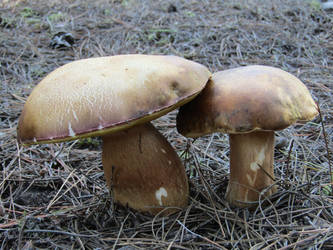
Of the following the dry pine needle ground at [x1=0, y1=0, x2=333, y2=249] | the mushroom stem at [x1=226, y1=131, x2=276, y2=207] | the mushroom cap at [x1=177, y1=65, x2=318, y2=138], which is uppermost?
the mushroom cap at [x1=177, y1=65, x2=318, y2=138]

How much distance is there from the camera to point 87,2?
5.49 m

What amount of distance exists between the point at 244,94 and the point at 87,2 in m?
4.96

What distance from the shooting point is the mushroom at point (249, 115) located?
1232 millimetres

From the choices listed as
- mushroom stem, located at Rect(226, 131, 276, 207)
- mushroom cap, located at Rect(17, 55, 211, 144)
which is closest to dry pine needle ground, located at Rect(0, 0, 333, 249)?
mushroom stem, located at Rect(226, 131, 276, 207)

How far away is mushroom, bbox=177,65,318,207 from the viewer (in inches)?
48.5

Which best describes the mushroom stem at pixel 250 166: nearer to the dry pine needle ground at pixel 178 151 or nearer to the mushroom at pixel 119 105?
the dry pine needle ground at pixel 178 151

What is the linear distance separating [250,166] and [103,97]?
2.55ft

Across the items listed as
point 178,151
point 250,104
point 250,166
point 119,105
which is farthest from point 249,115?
point 178,151

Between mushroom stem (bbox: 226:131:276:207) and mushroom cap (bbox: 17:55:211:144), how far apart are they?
15.2 inches

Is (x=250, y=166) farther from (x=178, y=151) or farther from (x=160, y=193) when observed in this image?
(x=178, y=151)

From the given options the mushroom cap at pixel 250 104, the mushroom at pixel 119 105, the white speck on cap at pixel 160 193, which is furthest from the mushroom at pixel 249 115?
the white speck on cap at pixel 160 193

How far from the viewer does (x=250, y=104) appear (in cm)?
124

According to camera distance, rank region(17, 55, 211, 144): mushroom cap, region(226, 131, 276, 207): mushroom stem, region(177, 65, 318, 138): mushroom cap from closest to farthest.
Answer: region(17, 55, 211, 144): mushroom cap, region(177, 65, 318, 138): mushroom cap, region(226, 131, 276, 207): mushroom stem

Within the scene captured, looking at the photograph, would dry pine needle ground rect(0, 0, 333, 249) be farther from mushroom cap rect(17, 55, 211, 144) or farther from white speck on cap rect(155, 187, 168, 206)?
mushroom cap rect(17, 55, 211, 144)
